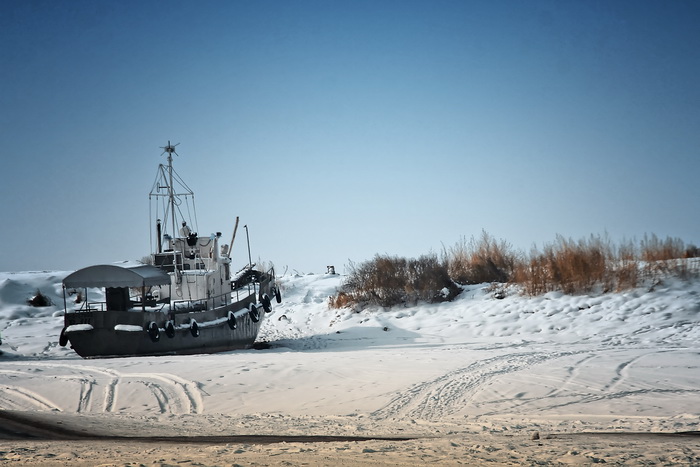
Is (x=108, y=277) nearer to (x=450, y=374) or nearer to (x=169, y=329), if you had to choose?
(x=169, y=329)

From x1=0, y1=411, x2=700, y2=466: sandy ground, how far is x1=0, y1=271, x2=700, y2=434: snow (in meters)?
0.43

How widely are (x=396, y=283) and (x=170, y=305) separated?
9.27 meters

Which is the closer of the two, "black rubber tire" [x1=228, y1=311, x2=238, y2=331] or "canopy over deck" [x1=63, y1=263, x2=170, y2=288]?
"canopy over deck" [x1=63, y1=263, x2=170, y2=288]

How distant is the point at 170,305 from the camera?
67.4 ft

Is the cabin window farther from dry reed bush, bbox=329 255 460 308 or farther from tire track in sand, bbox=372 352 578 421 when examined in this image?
tire track in sand, bbox=372 352 578 421

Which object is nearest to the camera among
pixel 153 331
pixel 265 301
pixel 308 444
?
pixel 308 444

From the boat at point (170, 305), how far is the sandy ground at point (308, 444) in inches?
398

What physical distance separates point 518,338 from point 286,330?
10.5 m

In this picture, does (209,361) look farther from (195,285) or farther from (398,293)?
(398,293)

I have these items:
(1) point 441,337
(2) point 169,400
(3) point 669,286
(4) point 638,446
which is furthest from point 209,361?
(3) point 669,286

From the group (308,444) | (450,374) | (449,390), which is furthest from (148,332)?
(308,444)

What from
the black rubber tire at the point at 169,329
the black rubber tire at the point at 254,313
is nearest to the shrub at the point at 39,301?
the black rubber tire at the point at 254,313

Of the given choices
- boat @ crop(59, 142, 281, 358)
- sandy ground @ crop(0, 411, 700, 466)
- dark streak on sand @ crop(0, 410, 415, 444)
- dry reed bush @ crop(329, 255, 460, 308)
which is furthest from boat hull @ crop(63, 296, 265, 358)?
dark streak on sand @ crop(0, 410, 415, 444)

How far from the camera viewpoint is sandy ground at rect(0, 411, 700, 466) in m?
5.25
